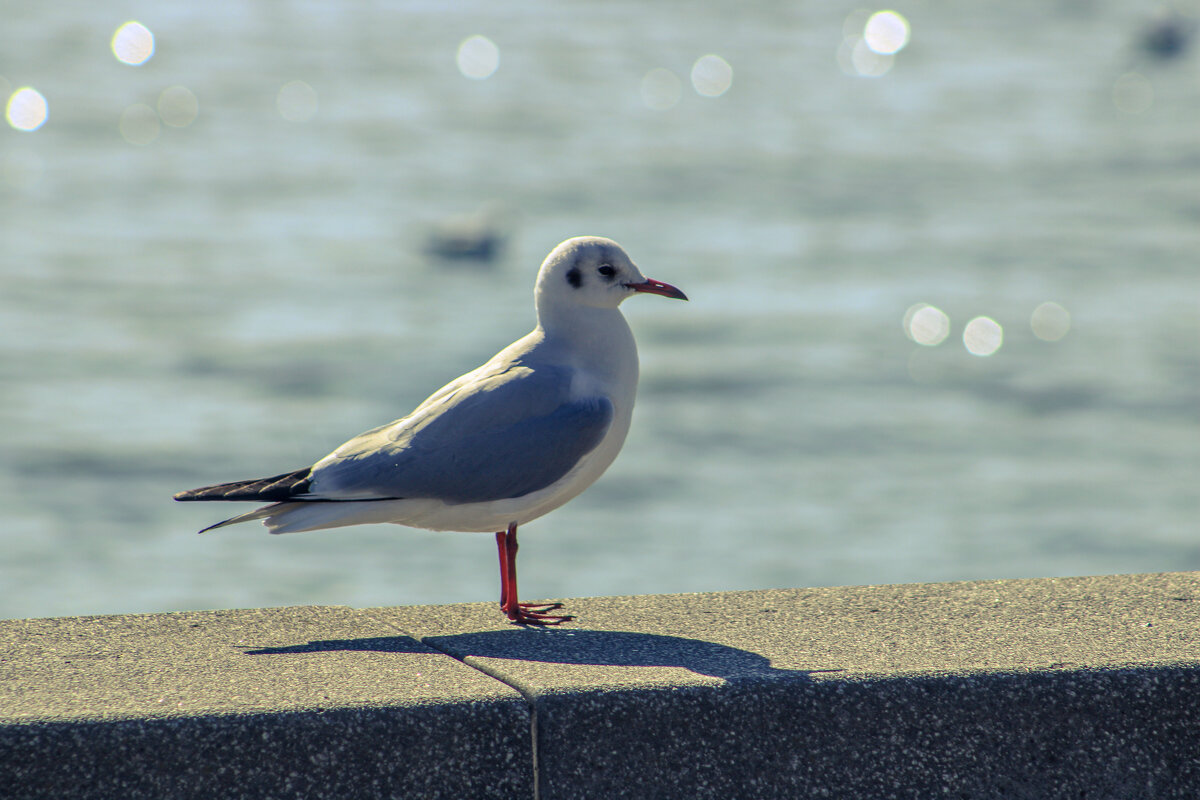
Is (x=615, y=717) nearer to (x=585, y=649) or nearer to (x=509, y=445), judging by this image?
(x=585, y=649)

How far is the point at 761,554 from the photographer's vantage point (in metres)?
21.3

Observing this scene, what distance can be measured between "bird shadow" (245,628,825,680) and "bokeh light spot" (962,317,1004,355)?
97.8 ft

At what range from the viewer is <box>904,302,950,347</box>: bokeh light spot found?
34.2 metres

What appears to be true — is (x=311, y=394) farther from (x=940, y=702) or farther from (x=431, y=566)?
(x=940, y=702)

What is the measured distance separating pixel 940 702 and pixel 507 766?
3.47 ft

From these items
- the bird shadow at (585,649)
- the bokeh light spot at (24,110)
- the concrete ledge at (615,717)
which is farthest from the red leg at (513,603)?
the bokeh light spot at (24,110)

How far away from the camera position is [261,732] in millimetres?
3367

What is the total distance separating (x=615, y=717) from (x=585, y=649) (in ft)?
1.94

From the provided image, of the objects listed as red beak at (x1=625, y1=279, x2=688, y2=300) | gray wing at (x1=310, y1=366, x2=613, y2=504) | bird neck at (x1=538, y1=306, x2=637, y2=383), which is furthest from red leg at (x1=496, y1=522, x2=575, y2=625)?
red beak at (x1=625, y1=279, x2=688, y2=300)

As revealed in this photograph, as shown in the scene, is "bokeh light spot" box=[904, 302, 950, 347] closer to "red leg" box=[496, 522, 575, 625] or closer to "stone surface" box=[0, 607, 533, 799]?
"red leg" box=[496, 522, 575, 625]

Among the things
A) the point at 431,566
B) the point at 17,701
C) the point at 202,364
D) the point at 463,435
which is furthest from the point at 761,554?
the point at 17,701

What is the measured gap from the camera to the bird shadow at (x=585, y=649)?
12.5ft

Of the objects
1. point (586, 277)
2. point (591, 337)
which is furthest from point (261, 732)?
point (586, 277)

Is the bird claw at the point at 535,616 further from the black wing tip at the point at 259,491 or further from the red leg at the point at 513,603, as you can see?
the black wing tip at the point at 259,491
